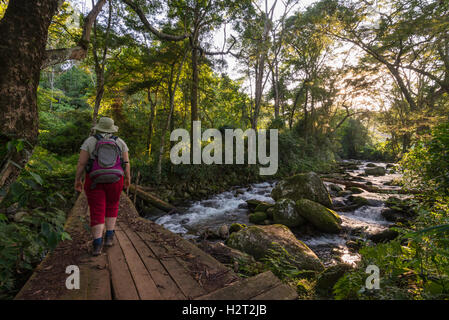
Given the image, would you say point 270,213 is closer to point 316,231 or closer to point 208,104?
point 316,231

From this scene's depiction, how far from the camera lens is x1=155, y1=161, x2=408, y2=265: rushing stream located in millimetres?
4949

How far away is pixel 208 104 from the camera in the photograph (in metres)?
14.5

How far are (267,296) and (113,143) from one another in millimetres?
2456

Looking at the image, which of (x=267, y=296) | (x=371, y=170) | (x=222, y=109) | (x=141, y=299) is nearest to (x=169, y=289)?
(x=141, y=299)

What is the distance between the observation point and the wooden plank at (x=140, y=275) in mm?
Result: 1694

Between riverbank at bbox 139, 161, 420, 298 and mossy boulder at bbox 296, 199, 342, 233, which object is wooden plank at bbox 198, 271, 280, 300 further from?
mossy boulder at bbox 296, 199, 342, 233

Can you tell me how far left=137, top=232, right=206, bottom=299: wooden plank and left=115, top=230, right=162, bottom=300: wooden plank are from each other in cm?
22

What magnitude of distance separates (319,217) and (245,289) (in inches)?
203

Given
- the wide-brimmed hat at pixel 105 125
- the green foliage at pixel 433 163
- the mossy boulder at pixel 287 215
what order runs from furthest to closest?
the mossy boulder at pixel 287 215
the green foliage at pixel 433 163
the wide-brimmed hat at pixel 105 125

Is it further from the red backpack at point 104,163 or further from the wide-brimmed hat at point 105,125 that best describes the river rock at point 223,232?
the wide-brimmed hat at point 105,125

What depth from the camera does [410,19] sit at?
27.1 ft

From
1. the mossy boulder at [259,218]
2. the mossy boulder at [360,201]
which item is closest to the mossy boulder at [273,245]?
the mossy boulder at [259,218]

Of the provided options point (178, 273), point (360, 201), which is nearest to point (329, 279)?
point (178, 273)
